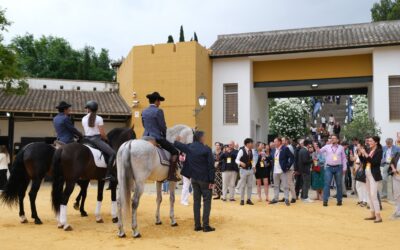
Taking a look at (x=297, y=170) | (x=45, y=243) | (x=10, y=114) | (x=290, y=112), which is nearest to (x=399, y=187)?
(x=297, y=170)

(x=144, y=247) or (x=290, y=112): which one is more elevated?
(x=290, y=112)

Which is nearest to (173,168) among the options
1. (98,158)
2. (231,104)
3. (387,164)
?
(98,158)

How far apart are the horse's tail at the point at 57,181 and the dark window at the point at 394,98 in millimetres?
16879

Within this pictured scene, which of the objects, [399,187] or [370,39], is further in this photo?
[370,39]

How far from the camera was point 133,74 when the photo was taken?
900 inches

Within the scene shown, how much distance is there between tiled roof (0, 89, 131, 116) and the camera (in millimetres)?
22297

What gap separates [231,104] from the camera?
908 inches

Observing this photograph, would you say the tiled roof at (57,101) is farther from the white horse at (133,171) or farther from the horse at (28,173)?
the white horse at (133,171)

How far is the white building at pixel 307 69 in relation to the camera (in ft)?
67.7

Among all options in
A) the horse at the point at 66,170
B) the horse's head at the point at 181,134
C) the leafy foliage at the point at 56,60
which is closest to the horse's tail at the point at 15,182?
the horse at the point at 66,170

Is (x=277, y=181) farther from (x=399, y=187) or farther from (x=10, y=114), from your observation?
(x=10, y=114)

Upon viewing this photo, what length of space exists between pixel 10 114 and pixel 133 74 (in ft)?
22.1

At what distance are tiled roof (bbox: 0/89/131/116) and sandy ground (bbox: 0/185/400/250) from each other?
1139 cm

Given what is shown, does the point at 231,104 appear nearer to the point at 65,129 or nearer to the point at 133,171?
the point at 65,129
